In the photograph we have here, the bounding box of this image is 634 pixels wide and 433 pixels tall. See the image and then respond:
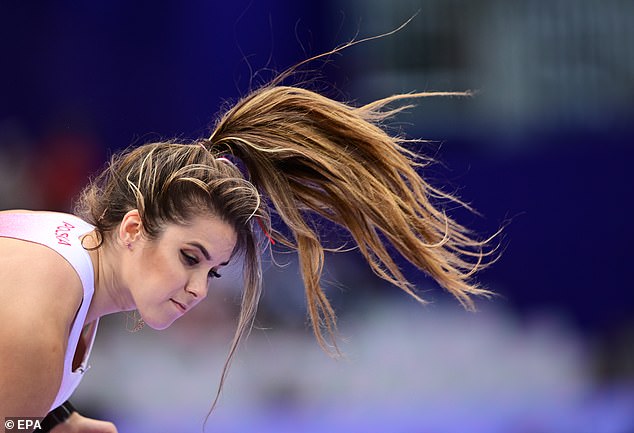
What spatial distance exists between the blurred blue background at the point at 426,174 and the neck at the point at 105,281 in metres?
2.07

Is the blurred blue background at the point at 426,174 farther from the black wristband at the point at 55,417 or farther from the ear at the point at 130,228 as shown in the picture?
the ear at the point at 130,228

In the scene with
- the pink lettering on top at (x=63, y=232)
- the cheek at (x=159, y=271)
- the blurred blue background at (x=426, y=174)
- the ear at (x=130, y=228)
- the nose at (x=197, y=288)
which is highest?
the pink lettering on top at (x=63, y=232)

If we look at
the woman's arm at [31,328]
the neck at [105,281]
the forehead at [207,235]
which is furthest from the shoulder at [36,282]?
the forehead at [207,235]

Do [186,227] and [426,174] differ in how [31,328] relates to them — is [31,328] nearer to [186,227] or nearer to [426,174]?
[186,227]

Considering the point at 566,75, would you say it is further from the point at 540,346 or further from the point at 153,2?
the point at 153,2

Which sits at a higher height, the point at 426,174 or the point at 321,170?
the point at 321,170

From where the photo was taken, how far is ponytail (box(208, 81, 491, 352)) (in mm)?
2342

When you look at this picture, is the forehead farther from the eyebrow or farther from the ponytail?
the ponytail

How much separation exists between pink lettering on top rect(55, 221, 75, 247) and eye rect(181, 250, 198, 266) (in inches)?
9.7

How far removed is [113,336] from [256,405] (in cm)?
72

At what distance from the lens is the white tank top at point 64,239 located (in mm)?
1958

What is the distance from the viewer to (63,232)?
204 cm

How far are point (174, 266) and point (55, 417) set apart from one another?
1.82ft

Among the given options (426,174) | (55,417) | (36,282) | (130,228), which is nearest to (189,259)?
(130,228)
